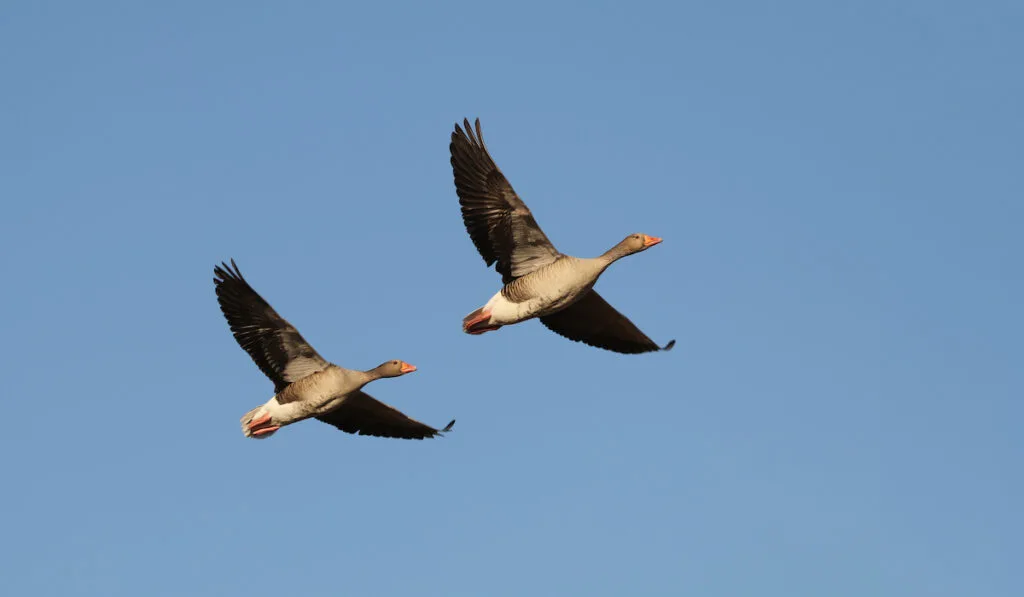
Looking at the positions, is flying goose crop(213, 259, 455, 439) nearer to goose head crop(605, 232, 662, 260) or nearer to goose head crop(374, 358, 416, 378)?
goose head crop(374, 358, 416, 378)

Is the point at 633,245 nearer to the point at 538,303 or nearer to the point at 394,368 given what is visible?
the point at 538,303

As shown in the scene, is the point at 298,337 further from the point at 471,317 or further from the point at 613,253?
the point at 613,253

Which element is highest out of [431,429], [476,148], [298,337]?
[476,148]

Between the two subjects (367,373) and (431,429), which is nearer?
(367,373)

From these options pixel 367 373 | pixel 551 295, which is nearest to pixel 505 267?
pixel 551 295

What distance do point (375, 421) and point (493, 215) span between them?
15.7 ft

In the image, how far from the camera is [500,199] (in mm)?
27891

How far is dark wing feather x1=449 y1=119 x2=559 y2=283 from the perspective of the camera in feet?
91.0

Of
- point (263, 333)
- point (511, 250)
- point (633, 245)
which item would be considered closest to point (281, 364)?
point (263, 333)

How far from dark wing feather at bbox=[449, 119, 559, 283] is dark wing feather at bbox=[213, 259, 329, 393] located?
3.53 m

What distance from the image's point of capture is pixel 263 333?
89.5 ft

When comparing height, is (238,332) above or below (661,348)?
above

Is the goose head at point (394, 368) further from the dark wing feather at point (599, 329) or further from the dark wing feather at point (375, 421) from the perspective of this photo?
the dark wing feather at point (599, 329)

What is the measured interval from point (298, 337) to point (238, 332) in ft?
3.49
